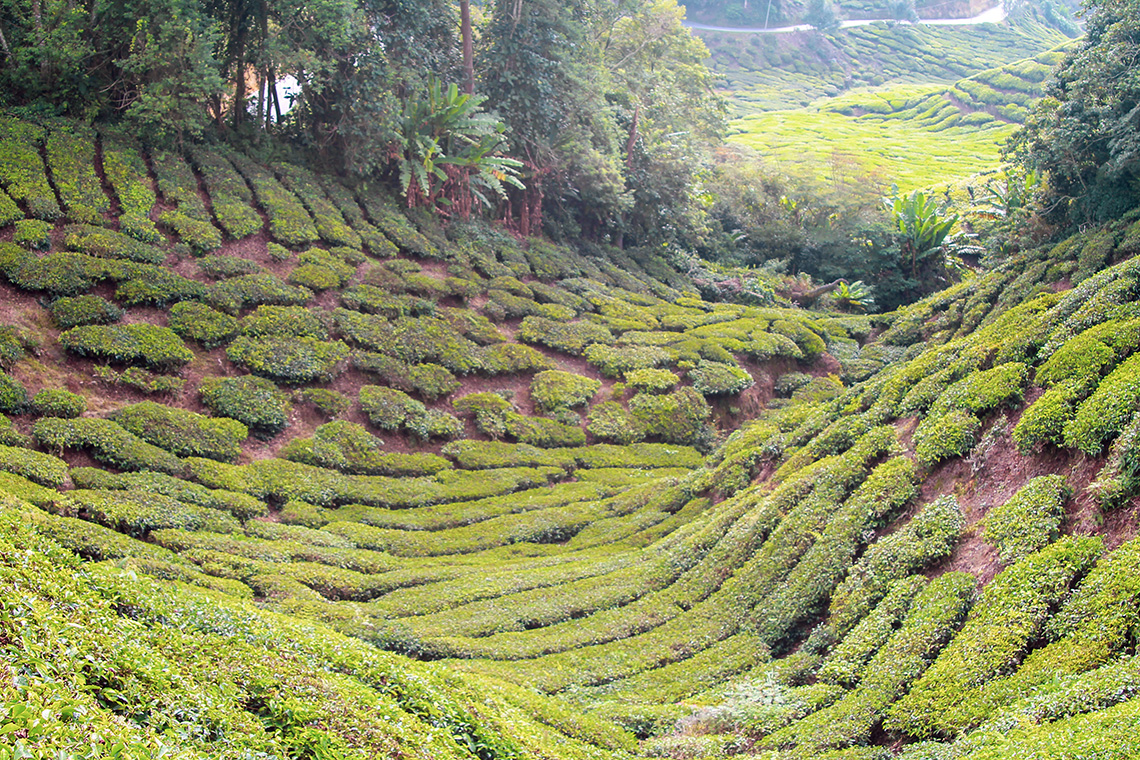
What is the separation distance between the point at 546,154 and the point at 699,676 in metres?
16.6

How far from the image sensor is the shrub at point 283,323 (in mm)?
13406

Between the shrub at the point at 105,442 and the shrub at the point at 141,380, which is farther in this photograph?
the shrub at the point at 141,380

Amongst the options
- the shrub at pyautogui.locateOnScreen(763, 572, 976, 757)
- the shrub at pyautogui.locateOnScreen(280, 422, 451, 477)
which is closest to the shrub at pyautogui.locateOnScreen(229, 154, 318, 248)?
the shrub at pyautogui.locateOnScreen(280, 422, 451, 477)

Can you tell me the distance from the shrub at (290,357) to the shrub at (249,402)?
332 mm

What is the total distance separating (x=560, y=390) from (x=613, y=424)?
1.25 m

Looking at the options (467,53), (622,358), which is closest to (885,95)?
(467,53)

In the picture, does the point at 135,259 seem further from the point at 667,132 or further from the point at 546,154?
the point at 667,132

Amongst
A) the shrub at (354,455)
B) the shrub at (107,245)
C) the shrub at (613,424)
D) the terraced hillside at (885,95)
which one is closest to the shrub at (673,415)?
the shrub at (613,424)

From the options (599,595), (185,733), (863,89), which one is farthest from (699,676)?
(863,89)

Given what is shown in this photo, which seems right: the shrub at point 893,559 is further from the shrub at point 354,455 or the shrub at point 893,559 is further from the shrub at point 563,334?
the shrub at point 563,334

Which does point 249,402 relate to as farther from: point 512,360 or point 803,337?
point 803,337

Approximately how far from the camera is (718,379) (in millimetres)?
17484

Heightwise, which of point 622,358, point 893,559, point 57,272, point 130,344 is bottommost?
point 893,559

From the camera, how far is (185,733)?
13.8 feet
